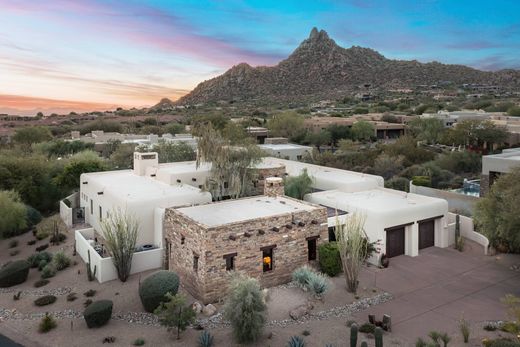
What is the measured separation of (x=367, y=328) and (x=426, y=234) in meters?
9.71

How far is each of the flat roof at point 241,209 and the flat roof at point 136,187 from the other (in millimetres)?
2275

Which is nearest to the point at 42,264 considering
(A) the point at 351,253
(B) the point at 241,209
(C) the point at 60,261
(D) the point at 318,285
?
(C) the point at 60,261

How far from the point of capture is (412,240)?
21719mm

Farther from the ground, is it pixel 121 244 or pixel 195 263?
pixel 121 244

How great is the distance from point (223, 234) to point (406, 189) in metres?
19.8

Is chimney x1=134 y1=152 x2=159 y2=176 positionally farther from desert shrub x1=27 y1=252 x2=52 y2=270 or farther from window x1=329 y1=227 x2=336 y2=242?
window x1=329 y1=227 x2=336 y2=242

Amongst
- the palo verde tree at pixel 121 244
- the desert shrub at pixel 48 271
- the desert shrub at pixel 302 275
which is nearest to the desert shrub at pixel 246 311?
the desert shrub at pixel 302 275

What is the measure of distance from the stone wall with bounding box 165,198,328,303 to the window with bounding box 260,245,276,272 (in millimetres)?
147

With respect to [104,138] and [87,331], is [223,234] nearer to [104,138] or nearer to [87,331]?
[87,331]

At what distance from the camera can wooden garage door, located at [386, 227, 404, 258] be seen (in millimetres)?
21266

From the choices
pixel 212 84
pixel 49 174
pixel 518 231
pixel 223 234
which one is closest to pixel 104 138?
pixel 49 174

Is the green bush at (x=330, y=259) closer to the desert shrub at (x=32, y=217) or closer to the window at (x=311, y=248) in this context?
the window at (x=311, y=248)

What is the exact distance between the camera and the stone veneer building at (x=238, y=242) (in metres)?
17.0

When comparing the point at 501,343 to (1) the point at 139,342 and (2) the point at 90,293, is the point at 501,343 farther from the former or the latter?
(2) the point at 90,293
